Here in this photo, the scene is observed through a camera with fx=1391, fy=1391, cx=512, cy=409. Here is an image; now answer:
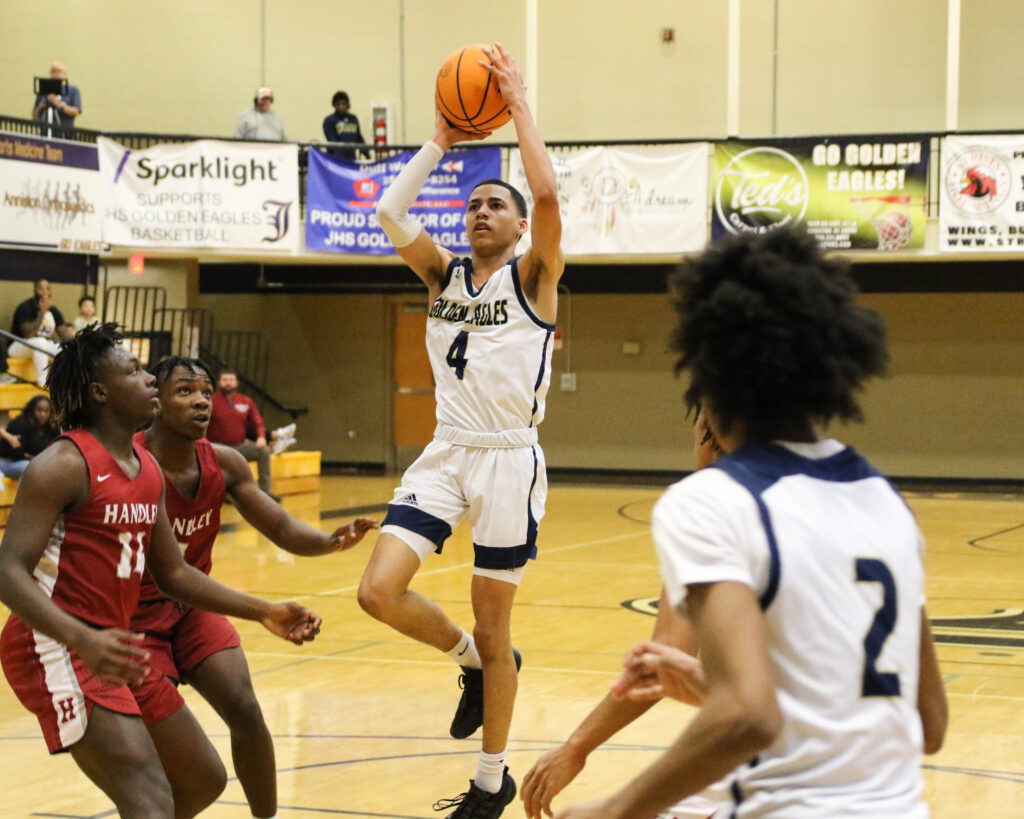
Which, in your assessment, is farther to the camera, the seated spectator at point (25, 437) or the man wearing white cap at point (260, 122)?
the man wearing white cap at point (260, 122)

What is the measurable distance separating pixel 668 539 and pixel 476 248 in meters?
3.16

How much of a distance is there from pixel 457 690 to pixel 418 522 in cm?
207

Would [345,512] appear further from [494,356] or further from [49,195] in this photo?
[494,356]

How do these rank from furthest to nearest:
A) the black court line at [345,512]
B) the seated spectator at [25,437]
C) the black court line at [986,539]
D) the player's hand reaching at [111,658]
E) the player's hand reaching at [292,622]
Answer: the black court line at [345,512], the seated spectator at [25,437], the black court line at [986,539], the player's hand reaching at [292,622], the player's hand reaching at [111,658]

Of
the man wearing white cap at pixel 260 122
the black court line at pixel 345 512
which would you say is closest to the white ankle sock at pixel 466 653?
the black court line at pixel 345 512

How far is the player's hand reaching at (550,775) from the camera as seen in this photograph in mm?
2537

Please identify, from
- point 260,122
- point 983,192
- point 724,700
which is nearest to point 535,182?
point 724,700

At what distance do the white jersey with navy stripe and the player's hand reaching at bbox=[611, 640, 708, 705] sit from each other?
0.23 m

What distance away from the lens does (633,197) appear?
15383 millimetres

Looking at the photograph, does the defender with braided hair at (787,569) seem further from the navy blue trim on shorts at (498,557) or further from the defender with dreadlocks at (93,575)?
the navy blue trim on shorts at (498,557)

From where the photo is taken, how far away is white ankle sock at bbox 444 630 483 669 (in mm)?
4887

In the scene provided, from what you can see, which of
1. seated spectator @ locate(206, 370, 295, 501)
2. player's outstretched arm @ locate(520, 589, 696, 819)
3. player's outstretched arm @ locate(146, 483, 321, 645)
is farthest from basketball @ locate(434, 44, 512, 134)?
seated spectator @ locate(206, 370, 295, 501)

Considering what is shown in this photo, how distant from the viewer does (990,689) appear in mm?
6520

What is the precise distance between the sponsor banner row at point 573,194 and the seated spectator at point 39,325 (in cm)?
56
